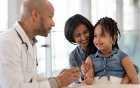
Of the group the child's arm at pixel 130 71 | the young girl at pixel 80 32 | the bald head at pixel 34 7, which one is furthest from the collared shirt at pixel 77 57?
the bald head at pixel 34 7

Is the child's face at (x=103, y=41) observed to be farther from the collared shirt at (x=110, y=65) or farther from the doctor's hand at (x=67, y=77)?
the doctor's hand at (x=67, y=77)

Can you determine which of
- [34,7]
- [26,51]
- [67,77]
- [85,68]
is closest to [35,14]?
[34,7]

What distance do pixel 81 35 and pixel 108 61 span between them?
0.33 meters

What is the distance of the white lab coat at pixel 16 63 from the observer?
1.06 m

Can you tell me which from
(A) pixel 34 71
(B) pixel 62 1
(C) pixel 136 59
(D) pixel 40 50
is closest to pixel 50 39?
(D) pixel 40 50

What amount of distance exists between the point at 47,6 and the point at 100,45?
0.51 meters

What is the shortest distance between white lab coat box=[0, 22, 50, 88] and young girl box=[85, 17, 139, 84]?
1.43 feet

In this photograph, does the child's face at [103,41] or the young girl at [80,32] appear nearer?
the child's face at [103,41]

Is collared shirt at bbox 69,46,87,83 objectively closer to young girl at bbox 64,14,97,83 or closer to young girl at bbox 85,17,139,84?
young girl at bbox 64,14,97,83

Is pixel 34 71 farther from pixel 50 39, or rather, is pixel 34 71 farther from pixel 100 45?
pixel 50 39

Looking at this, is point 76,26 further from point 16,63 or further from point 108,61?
point 16,63

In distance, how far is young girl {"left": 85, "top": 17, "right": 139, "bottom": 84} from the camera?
149 cm

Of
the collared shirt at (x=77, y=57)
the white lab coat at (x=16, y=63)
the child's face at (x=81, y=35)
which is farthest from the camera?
the collared shirt at (x=77, y=57)

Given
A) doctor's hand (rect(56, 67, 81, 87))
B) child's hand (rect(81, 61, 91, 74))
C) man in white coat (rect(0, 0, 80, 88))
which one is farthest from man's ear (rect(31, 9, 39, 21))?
child's hand (rect(81, 61, 91, 74))
